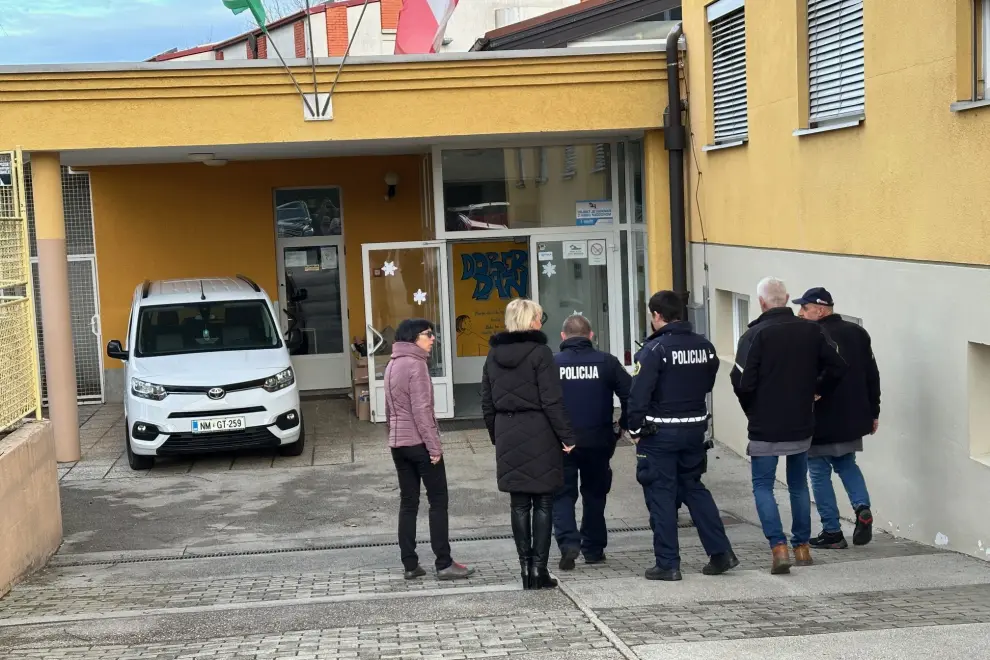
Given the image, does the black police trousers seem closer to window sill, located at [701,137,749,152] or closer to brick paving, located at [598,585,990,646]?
brick paving, located at [598,585,990,646]

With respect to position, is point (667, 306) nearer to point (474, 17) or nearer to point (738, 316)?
point (738, 316)

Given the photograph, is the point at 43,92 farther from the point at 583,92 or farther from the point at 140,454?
the point at 583,92

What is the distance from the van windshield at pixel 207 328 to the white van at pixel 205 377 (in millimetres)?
11

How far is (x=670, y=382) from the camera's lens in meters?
6.86

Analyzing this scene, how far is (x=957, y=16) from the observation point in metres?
6.99

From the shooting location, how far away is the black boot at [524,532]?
6.91 m

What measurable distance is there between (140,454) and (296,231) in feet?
19.0

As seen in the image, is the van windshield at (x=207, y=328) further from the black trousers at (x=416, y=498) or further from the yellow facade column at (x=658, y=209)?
the black trousers at (x=416, y=498)

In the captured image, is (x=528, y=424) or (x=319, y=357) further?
(x=319, y=357)

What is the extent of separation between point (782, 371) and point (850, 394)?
0.88m

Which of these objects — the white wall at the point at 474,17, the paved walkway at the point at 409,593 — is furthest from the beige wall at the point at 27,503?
the white wall at the point at 474,17

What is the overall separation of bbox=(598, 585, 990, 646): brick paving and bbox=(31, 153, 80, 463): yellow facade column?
8410 mm

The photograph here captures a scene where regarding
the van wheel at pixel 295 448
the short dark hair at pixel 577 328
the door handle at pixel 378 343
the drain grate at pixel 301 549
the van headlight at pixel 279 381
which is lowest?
the drain grate at pixel 301 549

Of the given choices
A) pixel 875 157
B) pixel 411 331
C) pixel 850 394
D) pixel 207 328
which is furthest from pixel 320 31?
pixel 850 394
